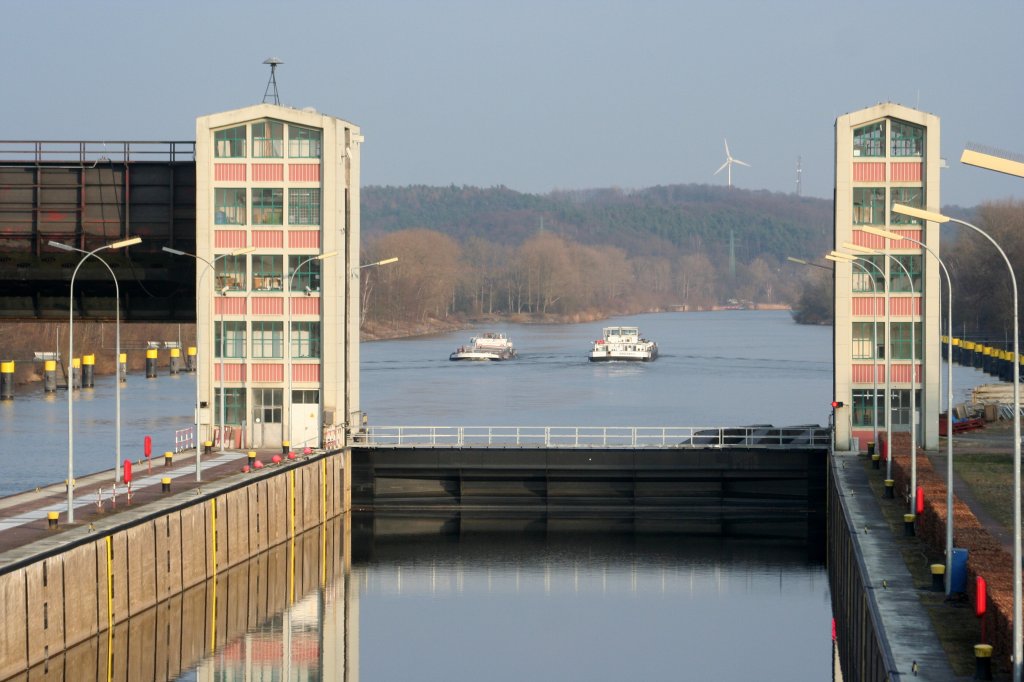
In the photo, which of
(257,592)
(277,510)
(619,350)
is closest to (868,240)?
(277,510)

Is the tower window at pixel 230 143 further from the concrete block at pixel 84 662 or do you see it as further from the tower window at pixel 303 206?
the concrete block at pixel 84 662

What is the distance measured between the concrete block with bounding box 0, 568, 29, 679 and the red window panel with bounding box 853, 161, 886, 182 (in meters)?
42.6

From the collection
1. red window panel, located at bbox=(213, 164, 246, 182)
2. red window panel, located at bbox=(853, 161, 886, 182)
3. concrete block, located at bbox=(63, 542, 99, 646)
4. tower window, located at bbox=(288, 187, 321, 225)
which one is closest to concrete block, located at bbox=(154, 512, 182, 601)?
concrete block, located at bbox=(63, 542, 99, 646)

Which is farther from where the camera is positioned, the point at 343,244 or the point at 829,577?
the point at 343,244

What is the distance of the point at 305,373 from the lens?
6925 centimetres

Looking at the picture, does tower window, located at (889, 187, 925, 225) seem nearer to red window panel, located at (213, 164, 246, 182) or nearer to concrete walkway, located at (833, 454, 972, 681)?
concrete walkway, located at (833, 454, 972, 681)

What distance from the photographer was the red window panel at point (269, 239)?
2709 inches

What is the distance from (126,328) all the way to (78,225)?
95.1m

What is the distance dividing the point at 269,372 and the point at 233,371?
166 centimetres

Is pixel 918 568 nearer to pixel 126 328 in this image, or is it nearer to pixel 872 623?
pixel 872 623

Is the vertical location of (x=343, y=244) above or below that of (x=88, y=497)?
above

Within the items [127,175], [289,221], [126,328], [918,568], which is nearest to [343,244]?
[289,221]

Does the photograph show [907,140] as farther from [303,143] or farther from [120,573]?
[120,573]

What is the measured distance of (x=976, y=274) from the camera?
193 meters
